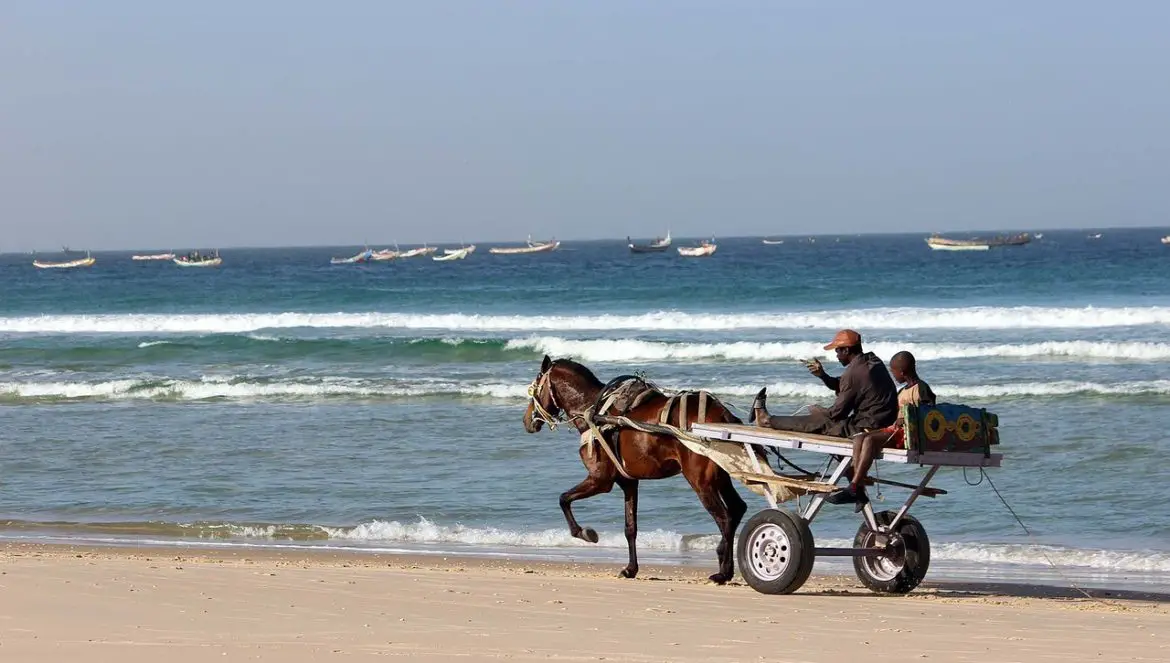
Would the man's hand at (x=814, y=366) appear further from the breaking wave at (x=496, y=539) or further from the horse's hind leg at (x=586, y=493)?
the breaking wave at (x=496, y=539)

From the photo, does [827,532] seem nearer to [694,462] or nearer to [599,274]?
[694,462]

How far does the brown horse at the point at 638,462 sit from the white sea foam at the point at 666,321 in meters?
24.7

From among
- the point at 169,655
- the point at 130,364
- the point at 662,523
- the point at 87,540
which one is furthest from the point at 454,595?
the point at 130,364

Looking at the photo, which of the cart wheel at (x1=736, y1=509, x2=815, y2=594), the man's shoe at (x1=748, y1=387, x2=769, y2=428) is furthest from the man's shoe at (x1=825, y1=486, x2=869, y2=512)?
the man's shoe at (x1=748, y1=387, x2=769, y2=428)

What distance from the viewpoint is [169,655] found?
6.98 metres

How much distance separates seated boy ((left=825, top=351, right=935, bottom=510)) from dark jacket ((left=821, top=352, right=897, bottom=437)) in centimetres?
7

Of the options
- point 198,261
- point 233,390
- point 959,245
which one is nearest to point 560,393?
point 233,390

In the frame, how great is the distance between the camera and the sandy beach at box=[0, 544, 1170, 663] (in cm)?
714

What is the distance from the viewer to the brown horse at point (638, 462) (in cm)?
943

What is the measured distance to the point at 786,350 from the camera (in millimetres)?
28062

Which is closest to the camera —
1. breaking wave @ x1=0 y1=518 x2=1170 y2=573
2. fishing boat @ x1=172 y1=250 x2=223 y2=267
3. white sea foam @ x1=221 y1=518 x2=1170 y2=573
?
white sea foam @ x1=221 y1=518 x2=1170 y2=573

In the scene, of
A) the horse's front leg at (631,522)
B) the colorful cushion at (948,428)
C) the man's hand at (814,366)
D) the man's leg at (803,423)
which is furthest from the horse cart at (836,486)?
the horse's front leg at (631,522)

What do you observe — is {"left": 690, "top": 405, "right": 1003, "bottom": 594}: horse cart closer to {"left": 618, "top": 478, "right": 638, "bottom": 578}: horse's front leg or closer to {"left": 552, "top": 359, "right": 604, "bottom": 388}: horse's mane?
{"left": 618, "top": 478, "right": 638, "bottom": 578}: horse's front leg

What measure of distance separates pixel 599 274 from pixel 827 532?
237ft
